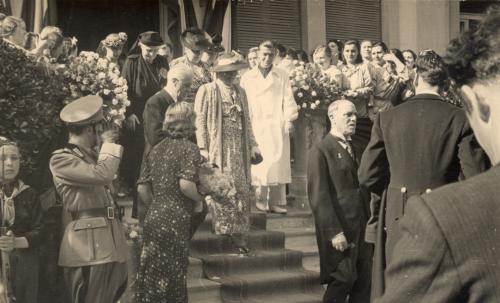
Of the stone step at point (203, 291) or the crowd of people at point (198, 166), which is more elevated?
the crowd of people at point (198, 166)

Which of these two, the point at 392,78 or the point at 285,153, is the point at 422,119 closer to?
the point at 285,153

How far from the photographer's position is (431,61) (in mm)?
5031

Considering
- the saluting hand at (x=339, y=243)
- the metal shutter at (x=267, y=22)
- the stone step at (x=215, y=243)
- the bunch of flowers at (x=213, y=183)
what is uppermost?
the metal shutter at (x=267, y=22)

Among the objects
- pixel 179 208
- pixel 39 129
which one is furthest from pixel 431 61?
pixel 39 129

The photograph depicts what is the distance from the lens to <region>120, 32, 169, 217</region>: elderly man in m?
7.36

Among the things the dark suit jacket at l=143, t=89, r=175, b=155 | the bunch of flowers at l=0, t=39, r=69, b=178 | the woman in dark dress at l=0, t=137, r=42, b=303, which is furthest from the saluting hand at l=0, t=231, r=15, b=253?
the dark suit jacket at l=143, t=89, r=175, b=155

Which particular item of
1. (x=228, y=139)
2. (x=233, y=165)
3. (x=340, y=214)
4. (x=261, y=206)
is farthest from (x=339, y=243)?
(x=261, y=206)

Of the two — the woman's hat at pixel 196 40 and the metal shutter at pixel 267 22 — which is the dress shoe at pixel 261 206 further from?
the metal shutter at pixel 267 22

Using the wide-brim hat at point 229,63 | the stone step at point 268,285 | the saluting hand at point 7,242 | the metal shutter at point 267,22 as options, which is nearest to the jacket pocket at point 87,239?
the saluting hand at point 7,242

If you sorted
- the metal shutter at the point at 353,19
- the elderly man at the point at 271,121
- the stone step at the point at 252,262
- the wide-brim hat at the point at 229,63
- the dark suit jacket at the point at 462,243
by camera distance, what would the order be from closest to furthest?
the dark suit jacket at the point at 462,243 < the stone step at the point at 252,262 < the wide-brim hat at the point at 229,63 < the elderly man at the point at 271,121 < the metal shutter at the point at 353,19

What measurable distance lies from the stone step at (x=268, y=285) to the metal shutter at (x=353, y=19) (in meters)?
5.96

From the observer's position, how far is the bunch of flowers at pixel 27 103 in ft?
19.2

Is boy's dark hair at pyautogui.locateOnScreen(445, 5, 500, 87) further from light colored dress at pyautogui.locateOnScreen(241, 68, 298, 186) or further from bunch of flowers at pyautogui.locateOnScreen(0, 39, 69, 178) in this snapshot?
light colored dress at pyautogui.locateOnScreen(241, 68, 298, 186)

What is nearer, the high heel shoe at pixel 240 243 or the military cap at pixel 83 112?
the military cap at pixel 83 112
